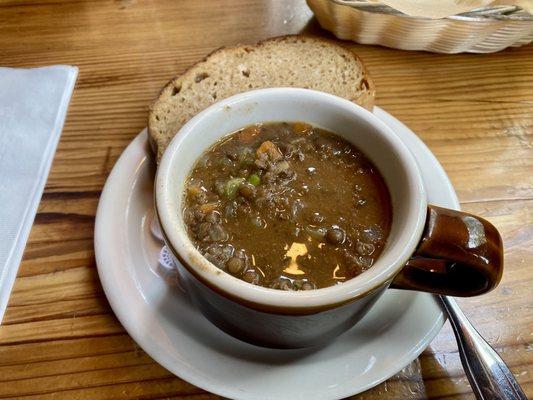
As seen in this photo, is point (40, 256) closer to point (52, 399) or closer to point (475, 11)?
point (52, 399)

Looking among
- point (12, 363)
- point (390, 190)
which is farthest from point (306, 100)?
point (12, 363)

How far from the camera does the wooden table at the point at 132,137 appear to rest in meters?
1.17

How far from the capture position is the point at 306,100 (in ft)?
4.14

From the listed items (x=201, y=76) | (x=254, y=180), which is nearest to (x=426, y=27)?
(x=201, y=76)

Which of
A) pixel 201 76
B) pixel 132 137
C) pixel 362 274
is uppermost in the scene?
pixel 362 274

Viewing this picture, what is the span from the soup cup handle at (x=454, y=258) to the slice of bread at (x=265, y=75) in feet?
2.49

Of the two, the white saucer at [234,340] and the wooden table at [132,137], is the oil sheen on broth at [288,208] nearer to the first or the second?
the white saucer at [234,340]

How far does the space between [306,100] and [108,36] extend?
1.30 metres

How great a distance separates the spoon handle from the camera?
104cm

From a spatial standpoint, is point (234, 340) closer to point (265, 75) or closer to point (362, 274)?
point (362, 274)

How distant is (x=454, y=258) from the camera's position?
96 cm

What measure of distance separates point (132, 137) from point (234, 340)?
928mm

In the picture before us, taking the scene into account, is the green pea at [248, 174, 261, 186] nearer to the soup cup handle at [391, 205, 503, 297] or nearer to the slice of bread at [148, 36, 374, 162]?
the soup cup handle at [391, 205, 503, 297]

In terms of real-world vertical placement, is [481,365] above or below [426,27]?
below
